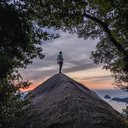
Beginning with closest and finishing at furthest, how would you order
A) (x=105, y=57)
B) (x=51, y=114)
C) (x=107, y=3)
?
1. (x=51, y=114)
2. (x=107, y=3)
3. (x=105, y=57)

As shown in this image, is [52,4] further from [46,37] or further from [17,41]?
[17,41]

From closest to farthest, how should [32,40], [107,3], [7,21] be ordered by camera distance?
[7,21]
[107,3]
[32,40]

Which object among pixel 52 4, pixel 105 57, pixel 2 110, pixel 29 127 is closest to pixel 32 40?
pixel 52 4

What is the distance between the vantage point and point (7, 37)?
5695 mm

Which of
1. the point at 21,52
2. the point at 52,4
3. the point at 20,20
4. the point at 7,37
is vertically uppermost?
the point at 52,4

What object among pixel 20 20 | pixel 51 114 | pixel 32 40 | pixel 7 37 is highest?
pixel 20 20

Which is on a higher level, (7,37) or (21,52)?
(7,37)

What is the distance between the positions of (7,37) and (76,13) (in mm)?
5482

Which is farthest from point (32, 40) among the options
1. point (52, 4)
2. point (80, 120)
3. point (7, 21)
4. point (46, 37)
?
point (80, 120)

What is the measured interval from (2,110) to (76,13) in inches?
316

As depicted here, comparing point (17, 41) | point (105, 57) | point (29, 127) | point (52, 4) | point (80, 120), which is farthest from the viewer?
point (105, 57)

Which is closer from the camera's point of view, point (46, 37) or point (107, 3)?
point (107, 3)

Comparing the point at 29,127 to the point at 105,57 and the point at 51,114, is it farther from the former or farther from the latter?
the point at 105,57

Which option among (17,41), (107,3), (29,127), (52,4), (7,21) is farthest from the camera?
(52,4)
